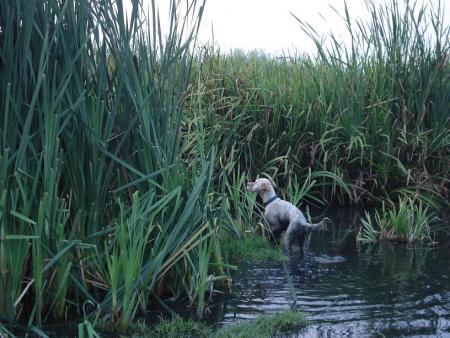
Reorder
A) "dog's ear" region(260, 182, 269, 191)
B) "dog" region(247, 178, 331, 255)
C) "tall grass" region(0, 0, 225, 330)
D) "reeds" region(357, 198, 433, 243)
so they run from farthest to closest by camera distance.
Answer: "reeds" region(357, 198, 433, 243)
"dog's ear" region(260, 182, 269, 191)
"dog" region(247, 178, 331, 255)
"tall grass" region(0, 0, 225, 330)

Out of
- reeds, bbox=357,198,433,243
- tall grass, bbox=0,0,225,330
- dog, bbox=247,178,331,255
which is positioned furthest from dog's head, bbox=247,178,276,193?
tall grass, bbox=0,0,225,330

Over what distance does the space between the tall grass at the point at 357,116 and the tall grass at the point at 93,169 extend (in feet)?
12.0

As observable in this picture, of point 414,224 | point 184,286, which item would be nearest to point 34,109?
point 184,286

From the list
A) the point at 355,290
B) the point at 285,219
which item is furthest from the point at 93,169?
the point at 285,219

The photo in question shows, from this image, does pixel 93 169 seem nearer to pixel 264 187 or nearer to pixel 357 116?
pixel 264 187

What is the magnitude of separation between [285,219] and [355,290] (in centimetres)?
159

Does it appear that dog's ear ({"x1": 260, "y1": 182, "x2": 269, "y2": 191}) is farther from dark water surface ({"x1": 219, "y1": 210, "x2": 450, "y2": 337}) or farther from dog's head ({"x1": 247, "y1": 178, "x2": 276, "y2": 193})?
dark water surface ({"x1": 219, "y1": 210, "x2": 450, "y2": 337})

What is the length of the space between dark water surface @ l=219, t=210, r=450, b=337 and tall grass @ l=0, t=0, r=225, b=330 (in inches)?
22.7

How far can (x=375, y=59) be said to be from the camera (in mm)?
10086

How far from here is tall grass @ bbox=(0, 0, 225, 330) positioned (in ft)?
15.4

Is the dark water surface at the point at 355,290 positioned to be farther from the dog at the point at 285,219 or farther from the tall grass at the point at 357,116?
the tall grass at the point at 357,116

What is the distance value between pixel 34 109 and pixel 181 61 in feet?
3.82

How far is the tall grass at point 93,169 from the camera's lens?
469 cm

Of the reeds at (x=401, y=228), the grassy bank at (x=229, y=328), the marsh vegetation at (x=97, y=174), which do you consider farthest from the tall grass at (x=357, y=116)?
the grassy bank at (x=229, y=328)
